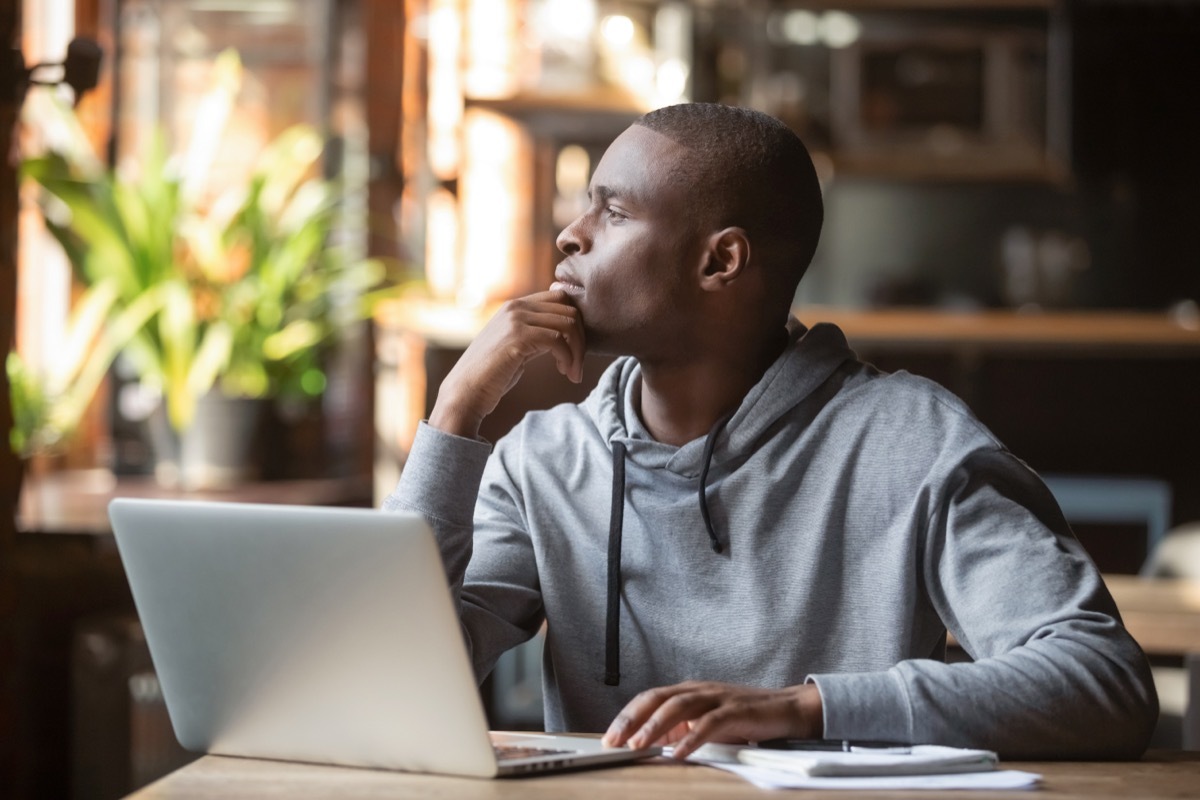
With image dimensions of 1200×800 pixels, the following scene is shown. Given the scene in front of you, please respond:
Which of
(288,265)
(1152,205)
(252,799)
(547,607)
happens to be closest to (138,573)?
(252,799)

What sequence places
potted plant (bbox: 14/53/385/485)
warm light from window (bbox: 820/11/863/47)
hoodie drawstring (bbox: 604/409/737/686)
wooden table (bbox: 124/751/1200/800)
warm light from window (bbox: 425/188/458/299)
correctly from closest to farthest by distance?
wooden table (bbox: 124/751/1200/800) < hoodie drawstring (bbox: 604/409/737/686) < potted plant (bbox: 14/53/385/485) < warm light from window (bbox: 425/188/458/299) < warm light from window (bbox: 820/11/863/47)

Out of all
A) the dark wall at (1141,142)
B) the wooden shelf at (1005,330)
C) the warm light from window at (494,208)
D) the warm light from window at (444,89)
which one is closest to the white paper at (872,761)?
the wooden shelf at (1005,330)

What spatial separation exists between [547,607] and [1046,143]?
14.1ft

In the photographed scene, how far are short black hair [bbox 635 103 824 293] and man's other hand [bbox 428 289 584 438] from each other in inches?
6.5

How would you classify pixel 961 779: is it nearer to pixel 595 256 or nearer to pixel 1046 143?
pixel 595 256

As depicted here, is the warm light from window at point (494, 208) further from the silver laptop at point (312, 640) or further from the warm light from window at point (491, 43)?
the silver laptop at point (312, 640)

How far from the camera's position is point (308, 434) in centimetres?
378

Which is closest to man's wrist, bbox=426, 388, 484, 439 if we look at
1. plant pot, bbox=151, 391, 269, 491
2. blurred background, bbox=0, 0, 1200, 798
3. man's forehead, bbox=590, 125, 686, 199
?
man's forehead, bbox=590, 125, 686, 199

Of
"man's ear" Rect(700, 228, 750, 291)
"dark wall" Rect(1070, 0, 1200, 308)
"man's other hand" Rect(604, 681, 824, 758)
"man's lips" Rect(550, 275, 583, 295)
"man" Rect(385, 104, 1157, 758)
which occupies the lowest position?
"man's other hand" Rect(604, 681, 824, 758)

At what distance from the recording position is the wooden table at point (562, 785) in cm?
95

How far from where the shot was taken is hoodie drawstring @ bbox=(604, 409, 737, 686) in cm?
134

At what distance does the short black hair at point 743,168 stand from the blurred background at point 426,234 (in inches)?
39.8

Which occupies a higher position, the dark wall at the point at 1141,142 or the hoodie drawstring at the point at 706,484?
the dark wall at the point at 1141,142

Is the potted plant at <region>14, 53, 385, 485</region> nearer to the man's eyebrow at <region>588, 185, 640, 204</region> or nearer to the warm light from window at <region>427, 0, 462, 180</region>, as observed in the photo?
the warm light from window at <region>427, 0, 462, 180</region>
